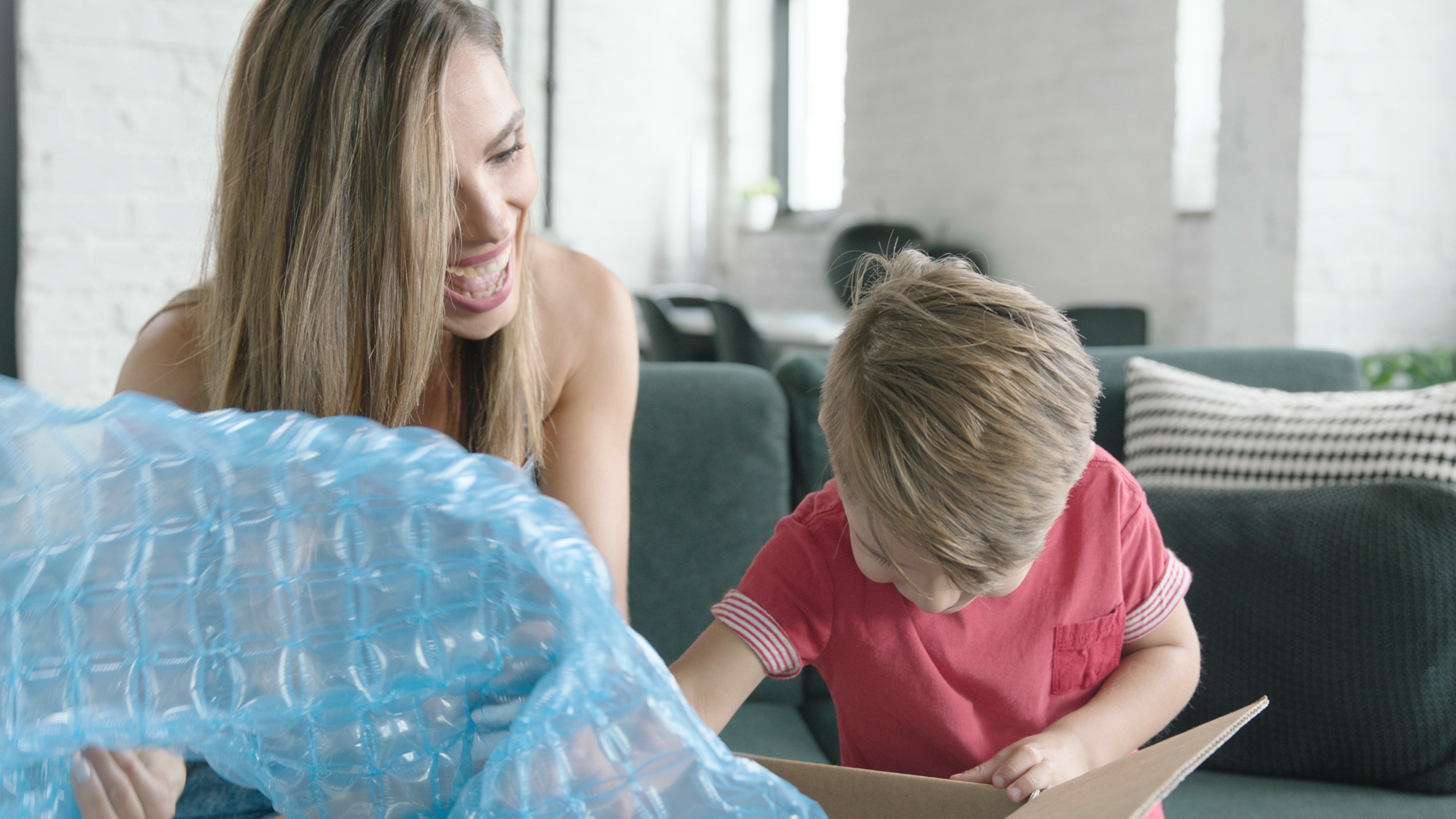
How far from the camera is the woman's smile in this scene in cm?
97

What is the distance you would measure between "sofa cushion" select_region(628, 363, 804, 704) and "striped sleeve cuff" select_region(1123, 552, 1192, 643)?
27.1 inches

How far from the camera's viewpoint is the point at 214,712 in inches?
17.3

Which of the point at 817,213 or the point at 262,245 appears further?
the point at 817,213

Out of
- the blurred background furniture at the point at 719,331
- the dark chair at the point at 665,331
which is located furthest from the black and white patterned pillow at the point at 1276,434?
the dark chair at the point at 665,331

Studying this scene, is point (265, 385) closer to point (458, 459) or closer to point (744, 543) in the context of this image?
point (458, 459)

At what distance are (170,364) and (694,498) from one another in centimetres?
72

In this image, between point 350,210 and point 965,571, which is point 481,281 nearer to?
point 350,210

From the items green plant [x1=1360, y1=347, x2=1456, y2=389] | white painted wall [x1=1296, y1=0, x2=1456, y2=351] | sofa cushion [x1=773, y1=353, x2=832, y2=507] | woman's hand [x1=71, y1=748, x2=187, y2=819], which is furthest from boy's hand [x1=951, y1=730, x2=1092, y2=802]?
white painted wall [x1=1296, y1=0, x2=1456, y2=351]

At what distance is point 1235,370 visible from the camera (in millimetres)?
1679

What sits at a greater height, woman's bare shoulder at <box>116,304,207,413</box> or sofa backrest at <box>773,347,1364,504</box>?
woman's bare shoulder at <box>116,304,207,413</box>

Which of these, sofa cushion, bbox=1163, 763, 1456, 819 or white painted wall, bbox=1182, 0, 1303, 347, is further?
white painted wall, bbox=1182, 0, 1303, 347

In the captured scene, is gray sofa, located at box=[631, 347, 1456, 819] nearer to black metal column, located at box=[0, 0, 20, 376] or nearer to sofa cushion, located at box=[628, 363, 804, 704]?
sofa cushion, located at box=[628, 363, 804, 704]

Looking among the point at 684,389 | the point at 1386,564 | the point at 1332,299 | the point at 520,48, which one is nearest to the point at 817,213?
the point at 520,48

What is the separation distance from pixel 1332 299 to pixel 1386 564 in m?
2.09
